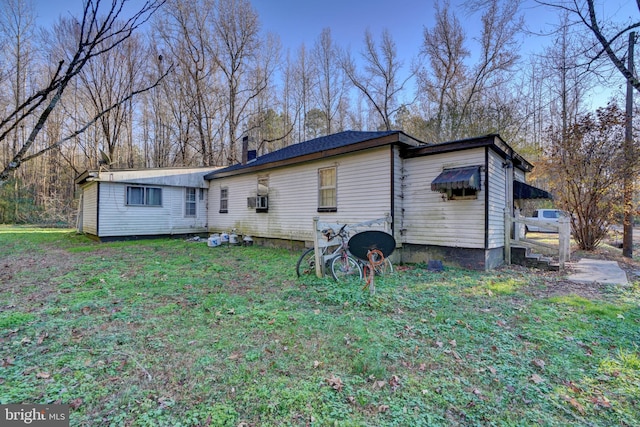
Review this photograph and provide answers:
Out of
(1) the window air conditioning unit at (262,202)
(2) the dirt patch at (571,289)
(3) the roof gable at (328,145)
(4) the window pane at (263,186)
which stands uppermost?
(3) the roof gable at (328,145)

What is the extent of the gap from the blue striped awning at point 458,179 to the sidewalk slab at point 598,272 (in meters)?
2.71

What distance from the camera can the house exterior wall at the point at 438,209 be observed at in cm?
646

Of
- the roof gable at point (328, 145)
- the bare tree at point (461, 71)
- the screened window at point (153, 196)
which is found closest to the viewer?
the roof gable at point (328, 145)

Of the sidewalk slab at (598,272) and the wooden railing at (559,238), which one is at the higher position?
the wooden railing at (559,238)

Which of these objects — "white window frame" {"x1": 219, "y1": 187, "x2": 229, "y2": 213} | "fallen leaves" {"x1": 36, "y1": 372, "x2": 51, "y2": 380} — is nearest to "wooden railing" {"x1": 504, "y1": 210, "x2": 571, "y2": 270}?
"fallen leaves" {"x1": 36, "y1": 372, "x2": 51, "y2": 380}

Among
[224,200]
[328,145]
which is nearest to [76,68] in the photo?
[328,145]

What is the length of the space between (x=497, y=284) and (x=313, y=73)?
20239 millimetres

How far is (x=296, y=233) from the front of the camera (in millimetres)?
9477

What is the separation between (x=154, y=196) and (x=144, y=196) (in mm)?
361

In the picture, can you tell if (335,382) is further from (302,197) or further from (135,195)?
(135,195)

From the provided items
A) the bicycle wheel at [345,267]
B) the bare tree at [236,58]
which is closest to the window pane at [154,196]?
the bare tree at [236,58]

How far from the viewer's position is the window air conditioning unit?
10.5 metres

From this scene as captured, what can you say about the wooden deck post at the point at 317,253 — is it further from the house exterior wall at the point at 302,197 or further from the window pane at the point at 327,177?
the window pane at the point at 327,177

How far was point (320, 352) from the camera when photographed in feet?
9.34
